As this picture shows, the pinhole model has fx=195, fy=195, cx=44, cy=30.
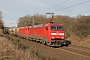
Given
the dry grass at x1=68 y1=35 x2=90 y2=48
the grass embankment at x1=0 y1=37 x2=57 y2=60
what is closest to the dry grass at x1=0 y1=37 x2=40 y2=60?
the grass embankment at x1=0 y1=37 x2=57 y2=60

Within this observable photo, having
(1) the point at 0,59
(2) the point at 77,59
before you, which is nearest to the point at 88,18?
(2) the point at 77,59

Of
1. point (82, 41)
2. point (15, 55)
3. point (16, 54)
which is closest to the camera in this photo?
point (15, 55)

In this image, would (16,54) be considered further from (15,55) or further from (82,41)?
(82,41)

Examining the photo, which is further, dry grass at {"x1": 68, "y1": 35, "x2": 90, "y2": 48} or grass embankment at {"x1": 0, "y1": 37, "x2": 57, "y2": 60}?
dry grass at {"x1": 68, "y1": 35, "x2": 90, "y2": 48}

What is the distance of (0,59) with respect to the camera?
32.7ft

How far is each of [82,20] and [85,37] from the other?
108 inches

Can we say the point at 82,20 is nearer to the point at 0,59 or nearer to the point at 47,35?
the point at 47,35

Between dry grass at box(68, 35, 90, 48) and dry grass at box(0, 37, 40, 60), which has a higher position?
dry grass at box(0, 37, 40, 60)

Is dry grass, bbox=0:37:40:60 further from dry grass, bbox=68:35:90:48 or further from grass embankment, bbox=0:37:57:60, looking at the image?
dry grass, bbox=68:35:90:48

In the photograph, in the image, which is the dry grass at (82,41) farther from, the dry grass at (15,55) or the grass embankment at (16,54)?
the dry grass at (15,55)

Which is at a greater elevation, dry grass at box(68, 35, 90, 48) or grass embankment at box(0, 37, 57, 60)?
grass embankment at box(0, 37, 57, 60)

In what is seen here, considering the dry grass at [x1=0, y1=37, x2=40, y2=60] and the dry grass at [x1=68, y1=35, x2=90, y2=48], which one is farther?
the dry grass at [x1=68, y1=35, x2=90, y2=48]

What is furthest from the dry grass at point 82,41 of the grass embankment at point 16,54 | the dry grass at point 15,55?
the dry grass at point 15,55

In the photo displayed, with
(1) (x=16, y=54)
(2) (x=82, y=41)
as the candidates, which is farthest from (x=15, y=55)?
(2) (x=82, y=41)
